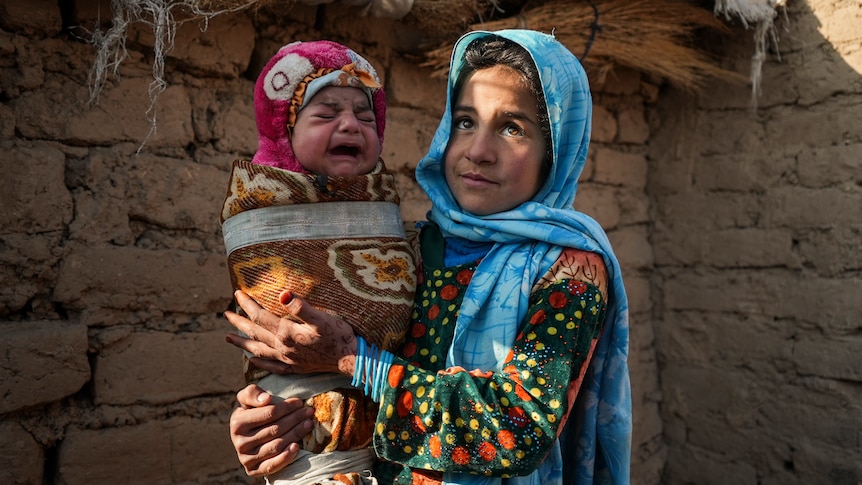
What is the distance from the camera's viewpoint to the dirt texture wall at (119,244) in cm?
228

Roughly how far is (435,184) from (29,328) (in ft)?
4.31

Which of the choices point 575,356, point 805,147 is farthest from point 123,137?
point 805,147

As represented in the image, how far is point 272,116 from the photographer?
6.09 feet

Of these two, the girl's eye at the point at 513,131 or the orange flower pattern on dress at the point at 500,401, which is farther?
the girl's eye at the point at 513,131

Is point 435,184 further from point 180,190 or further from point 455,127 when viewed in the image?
point 180,190

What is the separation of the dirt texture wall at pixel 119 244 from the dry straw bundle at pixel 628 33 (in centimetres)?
88

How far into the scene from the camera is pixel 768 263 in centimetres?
386

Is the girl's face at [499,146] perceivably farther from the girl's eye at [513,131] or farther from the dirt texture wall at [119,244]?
the dirt texture wall at [119,244]

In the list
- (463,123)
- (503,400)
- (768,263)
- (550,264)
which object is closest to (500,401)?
(503,400)

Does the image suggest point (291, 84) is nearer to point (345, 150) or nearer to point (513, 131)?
point (345, 150)

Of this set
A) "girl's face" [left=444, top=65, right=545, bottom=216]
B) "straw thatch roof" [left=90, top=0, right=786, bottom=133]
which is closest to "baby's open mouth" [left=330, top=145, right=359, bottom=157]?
"girl's face" [left=444, top=65, right=545, bottom=216]

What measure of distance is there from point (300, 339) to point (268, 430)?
22cm

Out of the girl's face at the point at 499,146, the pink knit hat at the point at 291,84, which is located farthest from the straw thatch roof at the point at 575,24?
the girl's face at the point at 499,146

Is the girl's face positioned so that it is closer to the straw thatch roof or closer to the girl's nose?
the girl's nose
